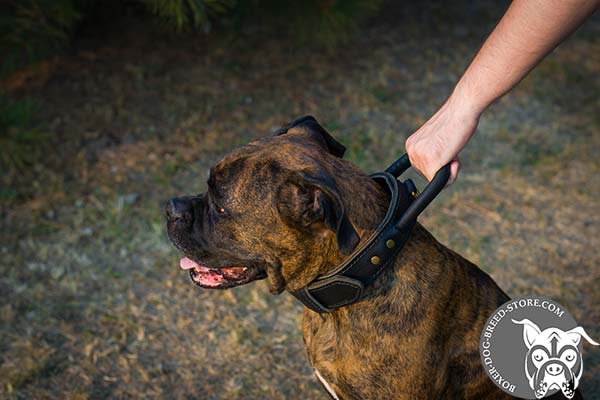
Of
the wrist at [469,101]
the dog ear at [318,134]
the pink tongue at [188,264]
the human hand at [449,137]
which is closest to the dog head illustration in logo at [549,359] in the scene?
the human hand at [449,137]

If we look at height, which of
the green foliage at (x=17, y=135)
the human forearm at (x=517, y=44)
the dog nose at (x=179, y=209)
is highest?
the human forearm at (x=517, y=44)

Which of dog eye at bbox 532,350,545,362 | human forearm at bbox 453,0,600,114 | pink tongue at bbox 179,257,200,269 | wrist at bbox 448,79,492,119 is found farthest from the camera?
pink tongue at bbox 179,257,200,269

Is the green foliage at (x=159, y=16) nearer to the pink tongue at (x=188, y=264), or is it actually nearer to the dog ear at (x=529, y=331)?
the pink tongue at (x=188, y=264)

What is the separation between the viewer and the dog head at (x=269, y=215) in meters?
2.44

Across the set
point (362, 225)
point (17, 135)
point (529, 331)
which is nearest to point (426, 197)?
point (362, 225)

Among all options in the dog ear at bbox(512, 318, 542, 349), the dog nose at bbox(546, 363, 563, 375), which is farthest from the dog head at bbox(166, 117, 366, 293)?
the dog nose at bbox(546, 363, 563, 375)

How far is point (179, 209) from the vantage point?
2.75 metres

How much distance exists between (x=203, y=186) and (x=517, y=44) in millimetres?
3015

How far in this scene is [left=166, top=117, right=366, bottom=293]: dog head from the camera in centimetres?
244

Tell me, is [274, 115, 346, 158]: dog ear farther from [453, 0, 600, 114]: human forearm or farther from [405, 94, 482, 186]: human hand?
[453, 0, 600, 114]: human forearm

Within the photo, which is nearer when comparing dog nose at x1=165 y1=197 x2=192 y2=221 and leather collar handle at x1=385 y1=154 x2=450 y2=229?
leather collar handle at x1=385 y1=154 x2=450 y2=229

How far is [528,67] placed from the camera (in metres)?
2.49

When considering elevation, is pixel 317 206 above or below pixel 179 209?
above

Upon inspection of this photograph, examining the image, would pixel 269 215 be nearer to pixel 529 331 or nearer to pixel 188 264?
pixel 188 264
